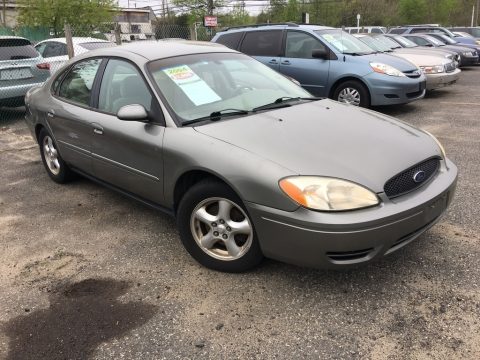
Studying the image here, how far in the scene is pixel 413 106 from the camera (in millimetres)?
9539

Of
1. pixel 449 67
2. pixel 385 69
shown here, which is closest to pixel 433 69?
pixel 449 67

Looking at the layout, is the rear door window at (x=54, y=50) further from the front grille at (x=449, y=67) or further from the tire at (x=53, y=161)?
the front grille at (x=449, y=67)

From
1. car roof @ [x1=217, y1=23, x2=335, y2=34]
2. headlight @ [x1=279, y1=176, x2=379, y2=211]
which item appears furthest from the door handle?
car roof @ [x1=217, y1=23, x2=335, y2=34]

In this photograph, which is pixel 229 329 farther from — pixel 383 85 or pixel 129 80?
pixel 383 85

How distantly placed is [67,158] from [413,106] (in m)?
7.40

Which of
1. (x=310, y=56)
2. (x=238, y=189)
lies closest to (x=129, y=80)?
(x=238, y=189)

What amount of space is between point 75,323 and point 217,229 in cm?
105

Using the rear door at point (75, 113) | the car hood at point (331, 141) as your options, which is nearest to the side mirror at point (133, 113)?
the car hood at point (331, 141)

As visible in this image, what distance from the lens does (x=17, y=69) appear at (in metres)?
8.53

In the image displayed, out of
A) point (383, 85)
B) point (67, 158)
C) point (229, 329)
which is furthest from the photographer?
point (383, 85)

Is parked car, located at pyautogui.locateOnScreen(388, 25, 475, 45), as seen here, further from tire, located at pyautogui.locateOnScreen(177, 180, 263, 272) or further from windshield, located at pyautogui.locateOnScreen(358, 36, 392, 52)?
tire, located at pyautogui.locateOnScreen(177, 180, 263, 272)

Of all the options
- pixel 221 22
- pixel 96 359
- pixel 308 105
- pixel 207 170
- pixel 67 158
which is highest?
pixel 221 22

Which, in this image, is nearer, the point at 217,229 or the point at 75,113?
the point at 217,229

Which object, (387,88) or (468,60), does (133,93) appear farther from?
(468,60)
